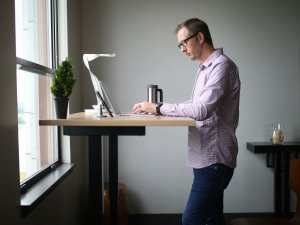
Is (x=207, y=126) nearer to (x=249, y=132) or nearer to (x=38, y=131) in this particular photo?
(x=38, y=131)

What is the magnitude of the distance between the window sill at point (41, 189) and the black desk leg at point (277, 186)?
180 centimetres

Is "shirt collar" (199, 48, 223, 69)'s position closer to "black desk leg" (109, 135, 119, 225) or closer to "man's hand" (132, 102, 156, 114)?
"man's hand" (132, 102, 156, 114)

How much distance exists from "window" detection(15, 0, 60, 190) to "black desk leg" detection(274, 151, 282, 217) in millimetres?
1902

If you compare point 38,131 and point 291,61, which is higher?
point 291,61

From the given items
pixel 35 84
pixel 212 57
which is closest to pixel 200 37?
pixel 212 57

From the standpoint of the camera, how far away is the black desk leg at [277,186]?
2811 millimetres

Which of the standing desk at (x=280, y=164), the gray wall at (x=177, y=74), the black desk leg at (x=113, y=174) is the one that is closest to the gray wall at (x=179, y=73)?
the gray wall at (x=177, y=74)

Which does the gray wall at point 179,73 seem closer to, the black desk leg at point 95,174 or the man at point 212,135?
the man at point 212,135

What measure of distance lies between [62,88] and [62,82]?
0.03 meters

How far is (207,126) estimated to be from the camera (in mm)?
1557

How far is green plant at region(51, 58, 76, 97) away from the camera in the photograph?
151cm

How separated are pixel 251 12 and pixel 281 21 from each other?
0.30 m

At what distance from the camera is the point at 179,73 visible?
300cm

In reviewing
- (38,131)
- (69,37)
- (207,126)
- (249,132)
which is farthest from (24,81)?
(249,132)
